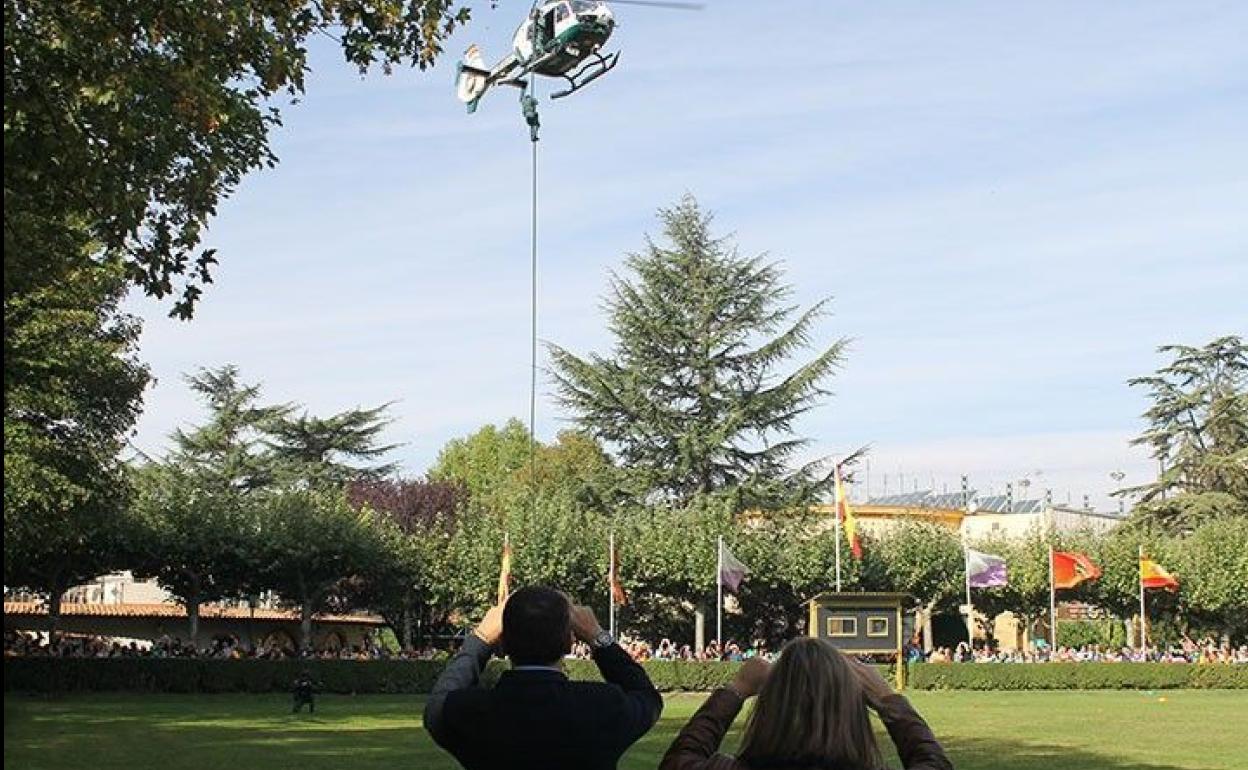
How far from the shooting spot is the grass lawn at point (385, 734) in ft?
73.2

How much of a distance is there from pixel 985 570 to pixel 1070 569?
13.4ft

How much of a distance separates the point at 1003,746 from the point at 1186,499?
43.9 m

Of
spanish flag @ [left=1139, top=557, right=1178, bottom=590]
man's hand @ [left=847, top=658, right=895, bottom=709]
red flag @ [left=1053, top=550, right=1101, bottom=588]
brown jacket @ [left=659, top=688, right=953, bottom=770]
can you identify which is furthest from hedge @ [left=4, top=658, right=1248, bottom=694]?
man's hand @ [left=847, top=658, right=895, bottom=709]

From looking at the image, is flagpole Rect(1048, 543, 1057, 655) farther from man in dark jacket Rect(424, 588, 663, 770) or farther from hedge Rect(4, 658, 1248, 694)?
man in dark jacket Rect(424, 588, 663, 770)

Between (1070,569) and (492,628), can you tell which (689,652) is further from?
(492,628)

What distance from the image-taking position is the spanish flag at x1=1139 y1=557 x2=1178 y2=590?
5619 cm

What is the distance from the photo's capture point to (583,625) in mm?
4684

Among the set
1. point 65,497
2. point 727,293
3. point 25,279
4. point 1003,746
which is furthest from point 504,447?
point 25,279

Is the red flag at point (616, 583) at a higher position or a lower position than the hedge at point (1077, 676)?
higher

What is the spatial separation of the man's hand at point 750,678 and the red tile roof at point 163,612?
5333 centimetres

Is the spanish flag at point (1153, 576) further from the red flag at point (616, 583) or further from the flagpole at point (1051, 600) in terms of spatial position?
the red flag at point (616, 583)

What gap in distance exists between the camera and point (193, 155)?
12945 millimetres

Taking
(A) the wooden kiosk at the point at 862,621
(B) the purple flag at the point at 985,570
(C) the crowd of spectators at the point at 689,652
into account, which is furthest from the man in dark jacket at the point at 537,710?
(B) the purple flag at the point at 985,570

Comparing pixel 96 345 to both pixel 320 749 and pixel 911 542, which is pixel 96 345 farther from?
pixel 911 542
